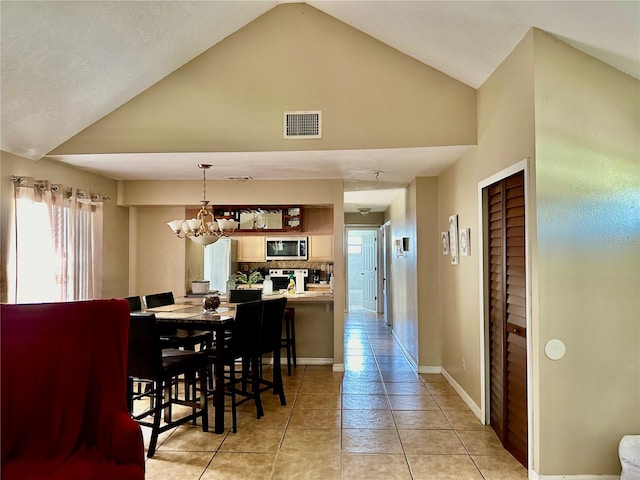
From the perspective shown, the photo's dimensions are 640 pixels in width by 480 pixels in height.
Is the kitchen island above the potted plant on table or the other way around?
the other way around

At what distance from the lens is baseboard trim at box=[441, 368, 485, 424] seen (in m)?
3.47

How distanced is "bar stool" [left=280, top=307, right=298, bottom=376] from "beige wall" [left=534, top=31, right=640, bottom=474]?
2906mm

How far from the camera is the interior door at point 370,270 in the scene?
→ 10.0 meters

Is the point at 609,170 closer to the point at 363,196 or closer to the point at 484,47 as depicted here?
the point at 484,47

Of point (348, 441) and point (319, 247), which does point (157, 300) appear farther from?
point (319, 247)

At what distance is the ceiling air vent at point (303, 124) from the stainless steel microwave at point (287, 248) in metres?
3.05

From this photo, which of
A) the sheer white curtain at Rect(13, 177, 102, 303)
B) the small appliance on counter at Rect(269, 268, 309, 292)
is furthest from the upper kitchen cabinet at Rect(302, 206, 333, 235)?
the sheer white curtain at Rect(13, 177, 102, 303)

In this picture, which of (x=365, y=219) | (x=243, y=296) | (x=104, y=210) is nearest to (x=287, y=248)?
(x=243, y=296)

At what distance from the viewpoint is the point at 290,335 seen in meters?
5.06

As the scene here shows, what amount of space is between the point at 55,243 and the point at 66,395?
2.10 m

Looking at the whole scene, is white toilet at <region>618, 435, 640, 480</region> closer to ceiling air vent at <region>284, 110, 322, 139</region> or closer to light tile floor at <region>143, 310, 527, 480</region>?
light tile floor at <region>143, 310, 527, 480</region>

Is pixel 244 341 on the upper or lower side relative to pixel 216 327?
lower

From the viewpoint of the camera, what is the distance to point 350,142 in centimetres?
347

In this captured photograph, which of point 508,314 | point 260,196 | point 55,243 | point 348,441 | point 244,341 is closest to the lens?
point 508,314
